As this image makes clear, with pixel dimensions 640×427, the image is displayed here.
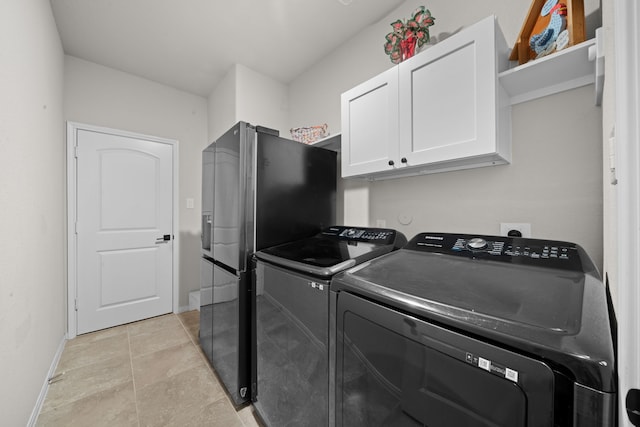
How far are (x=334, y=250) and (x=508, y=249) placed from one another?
0.80 m

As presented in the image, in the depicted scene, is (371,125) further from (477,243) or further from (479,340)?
(479,340)

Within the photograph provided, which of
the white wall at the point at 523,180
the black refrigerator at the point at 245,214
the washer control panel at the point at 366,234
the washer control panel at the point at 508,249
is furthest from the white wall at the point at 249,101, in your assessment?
the washer control panel at the point at 508,249

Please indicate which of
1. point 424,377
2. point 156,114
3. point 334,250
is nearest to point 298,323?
point 334,250

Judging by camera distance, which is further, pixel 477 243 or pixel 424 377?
pixel 477 243

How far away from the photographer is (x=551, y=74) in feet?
3.60

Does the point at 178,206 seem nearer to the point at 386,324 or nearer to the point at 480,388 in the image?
the point at 386,324

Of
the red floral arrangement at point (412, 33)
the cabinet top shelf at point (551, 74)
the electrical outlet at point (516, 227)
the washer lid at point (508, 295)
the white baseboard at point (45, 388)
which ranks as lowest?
the white baseboard at point (45, 388)

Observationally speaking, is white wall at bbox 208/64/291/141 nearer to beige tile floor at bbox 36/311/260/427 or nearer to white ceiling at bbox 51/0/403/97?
white ceiling at bbox 51/0/403/97

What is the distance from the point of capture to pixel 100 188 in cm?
267

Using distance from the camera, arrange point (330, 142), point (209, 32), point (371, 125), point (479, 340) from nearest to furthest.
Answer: point (479, 340), point (371, 125), point (330, 142), point (209, 32)

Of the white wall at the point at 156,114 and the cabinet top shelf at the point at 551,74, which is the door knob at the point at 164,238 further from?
the cabinet top shelf at the point at 551,74

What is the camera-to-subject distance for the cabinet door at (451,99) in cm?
108

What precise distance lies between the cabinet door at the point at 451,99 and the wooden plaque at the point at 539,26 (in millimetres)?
224

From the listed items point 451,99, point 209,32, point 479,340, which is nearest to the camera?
point 479,340
